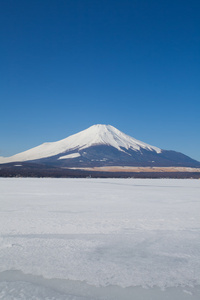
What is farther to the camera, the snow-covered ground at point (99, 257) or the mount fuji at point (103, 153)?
the mount fuji at point (103, 153)

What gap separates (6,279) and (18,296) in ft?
1.90

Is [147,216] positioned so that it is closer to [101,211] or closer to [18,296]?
[101,211]

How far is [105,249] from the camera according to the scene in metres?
5.30

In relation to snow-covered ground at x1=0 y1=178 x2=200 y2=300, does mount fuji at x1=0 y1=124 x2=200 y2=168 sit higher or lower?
higher

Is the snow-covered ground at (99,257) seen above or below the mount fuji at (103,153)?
below

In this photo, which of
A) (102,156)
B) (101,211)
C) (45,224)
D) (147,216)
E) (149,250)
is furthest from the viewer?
(102,156)

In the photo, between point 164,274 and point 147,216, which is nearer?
point 164,274

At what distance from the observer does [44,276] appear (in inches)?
158

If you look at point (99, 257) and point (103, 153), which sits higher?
point (103, 153)

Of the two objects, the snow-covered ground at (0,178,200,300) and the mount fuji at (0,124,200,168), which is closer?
the snow-covered ground at (0,178,200,300)

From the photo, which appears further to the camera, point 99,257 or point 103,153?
point 103,153

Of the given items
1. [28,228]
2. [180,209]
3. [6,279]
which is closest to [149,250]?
[6,279]

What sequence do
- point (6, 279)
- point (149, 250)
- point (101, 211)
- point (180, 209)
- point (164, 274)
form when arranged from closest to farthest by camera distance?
1. point (6, 279)
2. point (164, 274)
3. point (149, 250)
4. point (101, 211)
5. point (180, 209)

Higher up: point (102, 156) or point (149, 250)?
point (102, 156)
